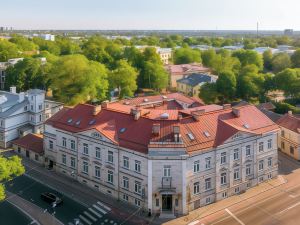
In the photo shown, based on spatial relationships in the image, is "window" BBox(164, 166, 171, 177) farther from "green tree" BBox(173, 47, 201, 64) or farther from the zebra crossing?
"green tree" BBox(173, 47, 201, 64)

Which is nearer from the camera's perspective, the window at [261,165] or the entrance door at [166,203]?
the entrance door at [166,203]

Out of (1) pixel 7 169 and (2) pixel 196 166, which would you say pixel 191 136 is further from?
→ (1) pixel 7 169

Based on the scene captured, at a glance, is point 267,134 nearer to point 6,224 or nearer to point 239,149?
point 239,149

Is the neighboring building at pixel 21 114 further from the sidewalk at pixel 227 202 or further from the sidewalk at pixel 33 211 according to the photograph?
the sidewalk at pixel 227 202

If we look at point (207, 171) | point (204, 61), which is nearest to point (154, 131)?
point (207, 171)

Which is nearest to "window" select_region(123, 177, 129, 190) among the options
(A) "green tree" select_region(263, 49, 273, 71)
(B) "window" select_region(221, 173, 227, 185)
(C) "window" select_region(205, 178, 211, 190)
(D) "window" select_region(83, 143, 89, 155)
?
(D) "window" select_region(83, 143, 89, 155)

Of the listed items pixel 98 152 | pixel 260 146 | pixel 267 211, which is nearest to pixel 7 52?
pixel 98 152

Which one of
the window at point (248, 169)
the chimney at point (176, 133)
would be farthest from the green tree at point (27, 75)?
the window at point (248, 169)
